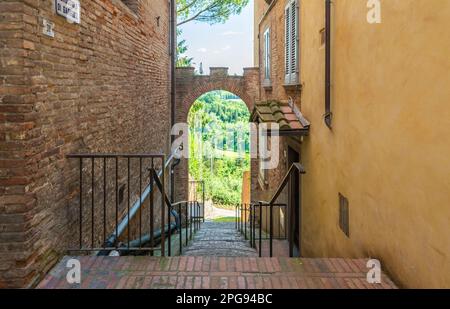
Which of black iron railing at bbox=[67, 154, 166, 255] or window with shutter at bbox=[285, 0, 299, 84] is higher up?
window with shutter at bbox=[285, 0, 299, 84]

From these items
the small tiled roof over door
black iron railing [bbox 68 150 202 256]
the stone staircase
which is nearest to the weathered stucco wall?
the stone staircase

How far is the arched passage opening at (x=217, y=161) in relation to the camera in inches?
1056

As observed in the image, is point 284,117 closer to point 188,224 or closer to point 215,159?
point 188,224

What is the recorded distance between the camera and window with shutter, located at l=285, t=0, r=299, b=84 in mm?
7658

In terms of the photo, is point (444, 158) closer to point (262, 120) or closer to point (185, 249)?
point (262, 120)

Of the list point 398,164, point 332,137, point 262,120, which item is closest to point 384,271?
point 398,164

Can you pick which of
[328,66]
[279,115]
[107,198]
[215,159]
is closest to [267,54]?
[279,115]

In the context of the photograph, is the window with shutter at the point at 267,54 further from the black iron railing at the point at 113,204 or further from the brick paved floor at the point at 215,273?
the brick paved floor at the point at 215,273

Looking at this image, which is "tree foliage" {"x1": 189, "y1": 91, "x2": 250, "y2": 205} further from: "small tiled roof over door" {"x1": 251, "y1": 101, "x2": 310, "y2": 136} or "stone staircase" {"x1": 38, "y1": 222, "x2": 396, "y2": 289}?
"stone staircase" {"x1": 38, "y1": 222, "x2": 396, "y2": 289}

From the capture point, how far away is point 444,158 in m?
2.73

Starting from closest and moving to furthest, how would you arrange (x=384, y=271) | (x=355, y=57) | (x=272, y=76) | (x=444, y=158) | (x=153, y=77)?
(x=444, y=158)
(x=384, y=271)
(x=355, y=57)
(x=153, y=77)
(x=272, y=76)

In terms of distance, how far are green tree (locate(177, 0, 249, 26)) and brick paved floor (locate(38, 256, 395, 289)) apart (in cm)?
1633

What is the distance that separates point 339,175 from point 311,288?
1875 mm

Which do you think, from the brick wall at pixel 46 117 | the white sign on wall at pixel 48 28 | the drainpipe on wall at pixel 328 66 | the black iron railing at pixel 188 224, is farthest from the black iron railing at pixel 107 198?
the drainpipe on wall at pixel 328 66
